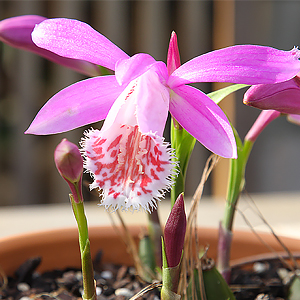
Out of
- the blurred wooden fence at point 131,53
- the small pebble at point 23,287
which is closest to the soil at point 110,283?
the small pebble at point 23,287

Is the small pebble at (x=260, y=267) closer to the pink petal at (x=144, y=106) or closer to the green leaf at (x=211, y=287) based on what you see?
the green leaf at (x=211, y=287)

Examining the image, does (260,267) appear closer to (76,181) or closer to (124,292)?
(124,292)

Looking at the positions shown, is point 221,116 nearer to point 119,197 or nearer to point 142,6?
point 119,197

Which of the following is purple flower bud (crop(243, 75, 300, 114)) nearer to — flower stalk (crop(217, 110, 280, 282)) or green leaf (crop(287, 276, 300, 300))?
flower stalk (crop(217, 110, 280, 282))

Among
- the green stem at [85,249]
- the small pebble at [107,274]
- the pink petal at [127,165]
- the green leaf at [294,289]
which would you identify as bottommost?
the small pebble at [107,274]

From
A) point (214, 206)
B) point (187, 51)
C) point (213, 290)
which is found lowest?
point (214, 206)

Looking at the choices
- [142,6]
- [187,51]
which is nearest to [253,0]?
[187,51]

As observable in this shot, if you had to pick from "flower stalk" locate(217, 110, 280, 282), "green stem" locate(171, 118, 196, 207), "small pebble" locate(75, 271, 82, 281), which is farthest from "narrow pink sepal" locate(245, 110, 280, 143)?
"small pebble" locate(75, 271, 82, 281)
